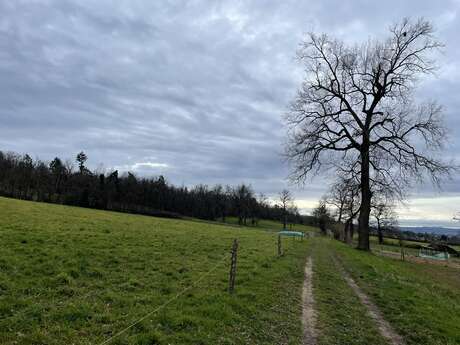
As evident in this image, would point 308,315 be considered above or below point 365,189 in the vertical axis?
below

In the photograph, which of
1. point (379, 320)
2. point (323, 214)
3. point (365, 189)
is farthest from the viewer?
point (323, 214)

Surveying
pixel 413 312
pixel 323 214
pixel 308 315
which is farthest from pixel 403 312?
pixel 323 214

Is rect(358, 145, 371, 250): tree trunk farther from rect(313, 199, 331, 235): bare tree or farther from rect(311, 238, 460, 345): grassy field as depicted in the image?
rect(313, 199, 331, 235): bare tree

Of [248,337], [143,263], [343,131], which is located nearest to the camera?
[248,337]

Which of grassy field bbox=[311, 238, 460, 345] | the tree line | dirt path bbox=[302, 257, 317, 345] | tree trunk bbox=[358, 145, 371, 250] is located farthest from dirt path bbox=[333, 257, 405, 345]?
the tree line

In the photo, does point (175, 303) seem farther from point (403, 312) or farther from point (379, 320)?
point (403, 312)

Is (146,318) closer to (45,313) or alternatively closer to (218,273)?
(45,313)

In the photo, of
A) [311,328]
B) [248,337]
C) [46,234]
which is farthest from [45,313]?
[46,234]

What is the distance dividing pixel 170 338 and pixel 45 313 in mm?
3048

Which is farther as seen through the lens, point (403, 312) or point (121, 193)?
point (121, 193)

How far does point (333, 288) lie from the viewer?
558 inches

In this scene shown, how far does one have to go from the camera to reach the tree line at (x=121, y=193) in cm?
10712

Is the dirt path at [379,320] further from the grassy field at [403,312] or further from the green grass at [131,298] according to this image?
the green grass at [131,298]

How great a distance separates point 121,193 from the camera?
12462 centimetres
